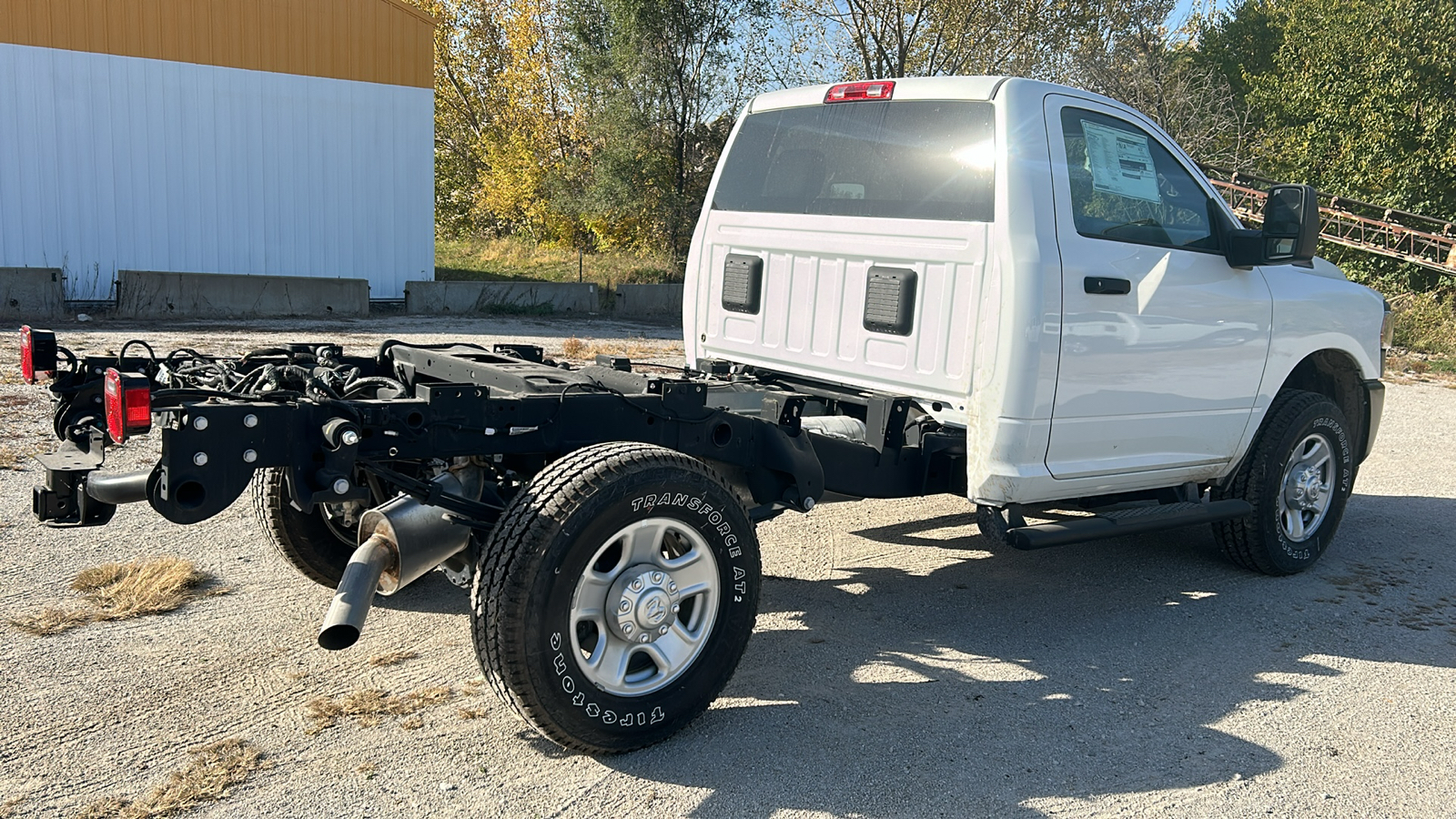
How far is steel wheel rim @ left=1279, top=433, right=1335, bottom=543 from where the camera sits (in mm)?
5801

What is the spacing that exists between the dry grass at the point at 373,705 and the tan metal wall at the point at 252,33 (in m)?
17.6

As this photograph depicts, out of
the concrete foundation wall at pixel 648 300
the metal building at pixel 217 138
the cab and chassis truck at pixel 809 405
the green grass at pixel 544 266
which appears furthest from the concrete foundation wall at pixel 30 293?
the cab and chassis truck at pixel 809 405

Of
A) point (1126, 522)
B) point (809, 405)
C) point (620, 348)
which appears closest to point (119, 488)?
point (809, 405)

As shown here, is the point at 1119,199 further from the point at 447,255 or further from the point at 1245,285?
the point at 447,255

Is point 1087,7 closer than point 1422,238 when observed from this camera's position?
No

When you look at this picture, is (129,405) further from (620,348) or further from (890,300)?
(620,348)

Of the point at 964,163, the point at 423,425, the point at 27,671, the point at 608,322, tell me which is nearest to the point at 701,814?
the point at 423,425

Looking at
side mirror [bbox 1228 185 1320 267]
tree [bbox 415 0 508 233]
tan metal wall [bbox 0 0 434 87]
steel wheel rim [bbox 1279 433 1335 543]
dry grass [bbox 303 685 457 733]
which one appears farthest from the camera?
tree [bbox 415 0 508 233]

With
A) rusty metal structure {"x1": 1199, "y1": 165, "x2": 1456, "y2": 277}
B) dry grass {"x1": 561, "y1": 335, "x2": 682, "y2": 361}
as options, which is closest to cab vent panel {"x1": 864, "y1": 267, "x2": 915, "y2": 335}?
dry grass {"x1": 561, "y1": 335, "x2": 682, "y2": 361}

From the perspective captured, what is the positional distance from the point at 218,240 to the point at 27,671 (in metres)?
16.8

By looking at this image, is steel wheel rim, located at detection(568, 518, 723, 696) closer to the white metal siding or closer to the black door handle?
the black door handle

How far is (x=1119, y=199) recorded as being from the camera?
15.8ft

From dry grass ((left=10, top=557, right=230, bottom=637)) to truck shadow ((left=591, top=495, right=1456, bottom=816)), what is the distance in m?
2.24

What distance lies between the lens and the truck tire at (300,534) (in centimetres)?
452
